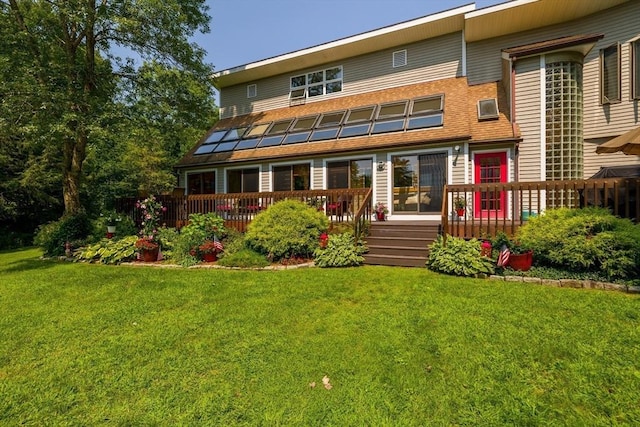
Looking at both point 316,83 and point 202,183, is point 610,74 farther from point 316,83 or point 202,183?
point 202,183

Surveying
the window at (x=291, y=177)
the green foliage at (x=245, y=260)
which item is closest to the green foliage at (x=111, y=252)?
the green foliage at (x=245, y=260)

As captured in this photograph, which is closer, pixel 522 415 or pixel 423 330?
pixel 522 415

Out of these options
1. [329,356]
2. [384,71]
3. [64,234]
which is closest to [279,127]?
[384,71]

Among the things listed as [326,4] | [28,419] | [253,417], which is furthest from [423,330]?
[326,4]

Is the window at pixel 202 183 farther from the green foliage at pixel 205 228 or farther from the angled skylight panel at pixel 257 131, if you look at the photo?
the green foliage at pixel 205 228

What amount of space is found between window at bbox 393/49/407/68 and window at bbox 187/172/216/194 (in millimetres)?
9379

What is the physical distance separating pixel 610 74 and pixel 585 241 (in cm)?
679

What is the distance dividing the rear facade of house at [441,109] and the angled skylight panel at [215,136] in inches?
3.2

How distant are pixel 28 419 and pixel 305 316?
278cm

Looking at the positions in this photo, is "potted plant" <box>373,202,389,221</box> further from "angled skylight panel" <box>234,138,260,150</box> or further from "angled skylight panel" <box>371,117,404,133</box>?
"angled skylight panel" <box>234,138,260,150</box>

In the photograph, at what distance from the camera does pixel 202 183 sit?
14.9 metres

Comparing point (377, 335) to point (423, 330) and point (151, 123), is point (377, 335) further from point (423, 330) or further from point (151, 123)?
point (151, 123)

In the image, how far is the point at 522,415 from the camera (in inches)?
91.6

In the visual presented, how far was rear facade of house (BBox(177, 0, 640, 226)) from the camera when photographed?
353 inches
